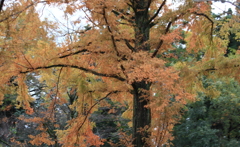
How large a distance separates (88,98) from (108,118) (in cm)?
512

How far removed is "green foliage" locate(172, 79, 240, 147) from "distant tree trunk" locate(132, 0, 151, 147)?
17.8 ft

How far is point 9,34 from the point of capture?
3.51 meters

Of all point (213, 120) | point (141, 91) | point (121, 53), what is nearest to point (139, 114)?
point (141, 91)

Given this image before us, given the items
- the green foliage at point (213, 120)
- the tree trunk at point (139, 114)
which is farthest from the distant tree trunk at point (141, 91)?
the green foliage at point (213, 120)

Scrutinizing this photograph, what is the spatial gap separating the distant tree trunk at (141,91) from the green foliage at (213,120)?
5426 millimetres

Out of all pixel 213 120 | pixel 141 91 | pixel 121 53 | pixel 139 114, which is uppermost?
pixel 121 53

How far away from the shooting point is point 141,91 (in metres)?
5.02

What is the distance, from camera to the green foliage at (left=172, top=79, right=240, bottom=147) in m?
9.93

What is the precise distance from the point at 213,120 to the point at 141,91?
23.0 feet

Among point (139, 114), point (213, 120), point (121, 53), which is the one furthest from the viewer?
point (213, 120)

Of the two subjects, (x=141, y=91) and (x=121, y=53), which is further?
(x=141, y=91)

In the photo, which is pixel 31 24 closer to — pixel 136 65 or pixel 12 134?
pixel 136 65

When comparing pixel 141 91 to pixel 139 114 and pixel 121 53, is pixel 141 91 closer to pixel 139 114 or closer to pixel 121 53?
pixel 139 114

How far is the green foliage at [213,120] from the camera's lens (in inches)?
391
